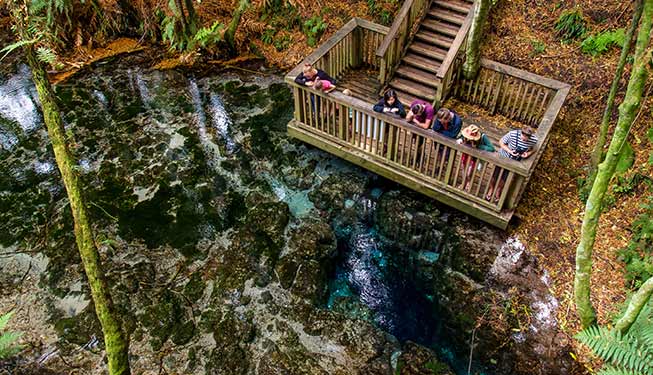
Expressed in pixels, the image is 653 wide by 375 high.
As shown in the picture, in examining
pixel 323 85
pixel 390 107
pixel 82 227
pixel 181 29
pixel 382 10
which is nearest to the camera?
pixel 82 227

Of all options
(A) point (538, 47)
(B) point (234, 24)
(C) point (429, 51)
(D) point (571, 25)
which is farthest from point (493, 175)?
(B) point (234, 24)

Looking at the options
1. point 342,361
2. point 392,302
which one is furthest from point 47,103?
point 392,302

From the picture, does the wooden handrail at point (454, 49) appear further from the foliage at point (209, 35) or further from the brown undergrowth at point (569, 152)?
the foliage at point (209, 35)

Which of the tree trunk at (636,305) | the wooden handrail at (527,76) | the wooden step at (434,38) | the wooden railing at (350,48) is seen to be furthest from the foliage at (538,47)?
the tree trunk at (636,305)

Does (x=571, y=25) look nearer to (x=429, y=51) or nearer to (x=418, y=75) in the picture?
(x=429, y=51)

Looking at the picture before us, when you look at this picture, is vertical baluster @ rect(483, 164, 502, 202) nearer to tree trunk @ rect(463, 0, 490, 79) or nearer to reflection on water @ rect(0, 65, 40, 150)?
tree trunk @ rect(463, 0, 490, 79)
